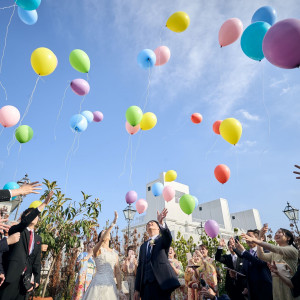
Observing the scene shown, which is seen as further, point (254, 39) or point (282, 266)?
point (254, 39)

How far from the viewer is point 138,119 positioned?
22.3 ft

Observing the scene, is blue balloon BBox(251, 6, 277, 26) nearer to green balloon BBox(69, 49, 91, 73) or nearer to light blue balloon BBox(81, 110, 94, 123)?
green balloon BBox(69, 49, 91, 73)

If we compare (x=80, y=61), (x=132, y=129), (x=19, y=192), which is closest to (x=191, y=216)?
(x=132, y=129)

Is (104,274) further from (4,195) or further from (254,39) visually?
(254,39)

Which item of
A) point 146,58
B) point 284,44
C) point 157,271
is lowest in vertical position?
point 157,271

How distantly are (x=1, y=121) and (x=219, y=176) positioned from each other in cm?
655

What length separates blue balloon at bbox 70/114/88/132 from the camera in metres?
7.07

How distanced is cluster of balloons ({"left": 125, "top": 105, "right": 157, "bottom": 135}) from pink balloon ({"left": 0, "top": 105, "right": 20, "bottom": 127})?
125 inches

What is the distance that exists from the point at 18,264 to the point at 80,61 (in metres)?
5.18

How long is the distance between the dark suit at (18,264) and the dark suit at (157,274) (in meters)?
1.62

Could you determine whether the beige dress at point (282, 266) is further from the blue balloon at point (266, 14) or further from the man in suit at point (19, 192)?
the blue balloon at point (266, 14)

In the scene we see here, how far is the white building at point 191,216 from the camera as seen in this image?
2217 centimetres

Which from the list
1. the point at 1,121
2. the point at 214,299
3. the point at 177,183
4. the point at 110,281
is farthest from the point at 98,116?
the point at 177,183

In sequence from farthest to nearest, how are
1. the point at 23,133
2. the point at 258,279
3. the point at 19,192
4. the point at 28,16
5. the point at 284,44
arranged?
the point at 23,133
the point at 28,16
the point at 284,44
the point at 258,279
the point at 19,192
